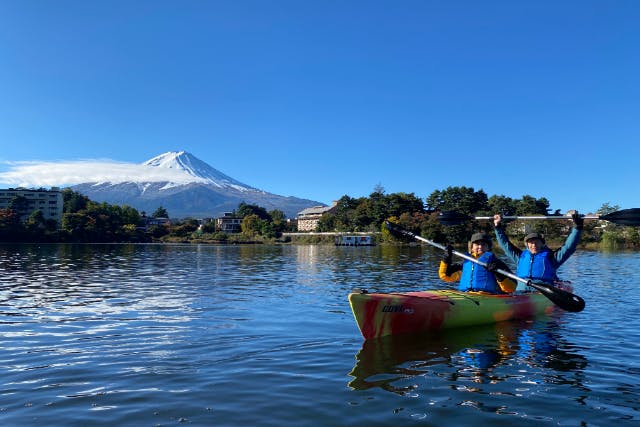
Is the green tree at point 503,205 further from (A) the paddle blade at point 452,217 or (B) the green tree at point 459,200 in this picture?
(A) the paddle blade at point 452,217

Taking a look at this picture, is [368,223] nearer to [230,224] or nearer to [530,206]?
[530,206]

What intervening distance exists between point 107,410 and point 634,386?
8059 millimetres

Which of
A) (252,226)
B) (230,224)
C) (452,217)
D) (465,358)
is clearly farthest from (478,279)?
(230,224)

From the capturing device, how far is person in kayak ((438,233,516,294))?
13000mm

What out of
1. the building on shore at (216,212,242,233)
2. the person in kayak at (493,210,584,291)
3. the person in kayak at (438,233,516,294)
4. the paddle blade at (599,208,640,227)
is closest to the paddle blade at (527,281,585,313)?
the person in kayak at (438,233,516,294)

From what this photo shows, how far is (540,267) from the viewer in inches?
544

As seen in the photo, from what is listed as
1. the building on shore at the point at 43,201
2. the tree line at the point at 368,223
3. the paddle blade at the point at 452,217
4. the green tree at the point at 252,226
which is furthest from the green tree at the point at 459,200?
the building on shore at the point at 43,201

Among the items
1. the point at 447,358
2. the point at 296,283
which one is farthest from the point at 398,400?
the point at 296,283

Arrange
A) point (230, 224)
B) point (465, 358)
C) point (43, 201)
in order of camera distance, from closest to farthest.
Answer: point (465, 358) < point (43, 201) < point (230, 224)

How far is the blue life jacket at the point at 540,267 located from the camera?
1379 cm

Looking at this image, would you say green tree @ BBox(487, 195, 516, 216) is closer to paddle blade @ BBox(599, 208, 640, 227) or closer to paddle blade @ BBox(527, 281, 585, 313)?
paddle blade @ BBox(599, 208, 640, 227)

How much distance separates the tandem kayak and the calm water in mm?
308

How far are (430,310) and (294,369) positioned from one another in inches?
166

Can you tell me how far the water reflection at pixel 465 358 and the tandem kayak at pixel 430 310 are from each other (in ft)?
0.76
